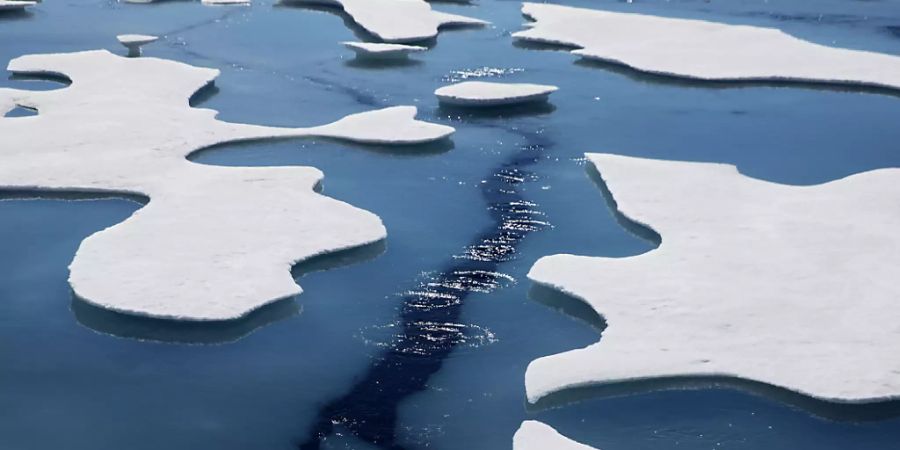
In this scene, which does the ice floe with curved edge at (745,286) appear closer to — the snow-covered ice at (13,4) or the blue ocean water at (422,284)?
the blue ocean water at (422,284)

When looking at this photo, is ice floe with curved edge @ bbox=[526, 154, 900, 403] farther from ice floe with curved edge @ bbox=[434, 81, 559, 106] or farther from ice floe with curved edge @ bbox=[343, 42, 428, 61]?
ice floe with curved edge @ bbox=[343, 42, 428, 61]

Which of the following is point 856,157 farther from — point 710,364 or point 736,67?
point 710,364

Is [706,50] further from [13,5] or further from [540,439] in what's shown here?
[13,5]

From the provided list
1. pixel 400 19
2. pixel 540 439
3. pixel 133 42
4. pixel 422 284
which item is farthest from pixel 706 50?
pixel 540 439

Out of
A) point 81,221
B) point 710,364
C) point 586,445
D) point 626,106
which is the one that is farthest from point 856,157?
point 81,221

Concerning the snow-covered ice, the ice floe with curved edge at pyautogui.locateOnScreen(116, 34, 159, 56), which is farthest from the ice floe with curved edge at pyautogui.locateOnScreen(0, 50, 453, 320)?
the snow-covered ice

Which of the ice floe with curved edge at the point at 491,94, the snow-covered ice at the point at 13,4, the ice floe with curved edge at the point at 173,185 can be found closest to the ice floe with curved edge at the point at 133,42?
the ice floe with curved edge at the point at 173,185
